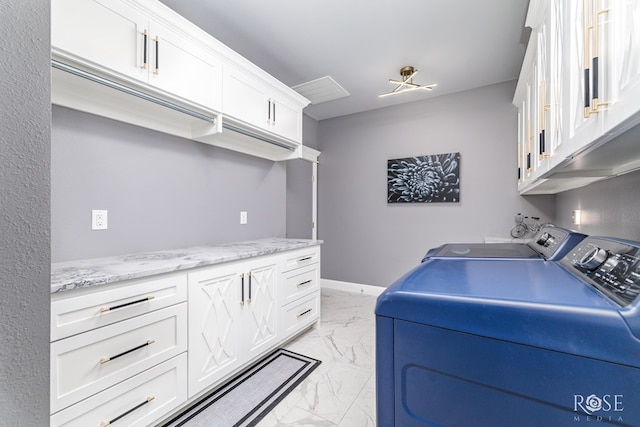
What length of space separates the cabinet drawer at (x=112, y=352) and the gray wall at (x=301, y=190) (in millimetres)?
2418

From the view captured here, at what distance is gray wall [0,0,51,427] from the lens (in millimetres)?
468

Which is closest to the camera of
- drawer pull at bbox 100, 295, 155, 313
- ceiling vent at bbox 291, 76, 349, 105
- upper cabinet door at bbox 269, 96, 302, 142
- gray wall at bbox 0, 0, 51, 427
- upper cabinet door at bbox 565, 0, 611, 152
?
gray wall at bbox 0, 0, 51, 427

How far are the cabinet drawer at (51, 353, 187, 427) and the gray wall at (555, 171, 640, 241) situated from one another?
235 cm

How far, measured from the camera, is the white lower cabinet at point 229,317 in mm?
1623

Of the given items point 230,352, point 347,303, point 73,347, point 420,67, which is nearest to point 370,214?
point 347,303

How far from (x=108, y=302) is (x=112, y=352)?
239 mm

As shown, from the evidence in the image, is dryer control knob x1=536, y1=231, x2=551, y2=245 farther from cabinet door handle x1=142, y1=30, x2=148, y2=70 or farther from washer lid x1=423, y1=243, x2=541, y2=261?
cabinet door handle x1=142, y1=30, x2=148, y2=70

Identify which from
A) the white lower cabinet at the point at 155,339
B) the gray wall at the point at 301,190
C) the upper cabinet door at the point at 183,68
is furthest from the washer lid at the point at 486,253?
the gray wall at the point at 301,190

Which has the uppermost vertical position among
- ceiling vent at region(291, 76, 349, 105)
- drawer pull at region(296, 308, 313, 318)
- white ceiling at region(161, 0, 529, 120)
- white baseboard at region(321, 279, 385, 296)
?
white ceiling at region(161, 0, 529, 120)

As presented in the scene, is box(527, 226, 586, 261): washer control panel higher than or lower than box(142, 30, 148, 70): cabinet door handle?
lower

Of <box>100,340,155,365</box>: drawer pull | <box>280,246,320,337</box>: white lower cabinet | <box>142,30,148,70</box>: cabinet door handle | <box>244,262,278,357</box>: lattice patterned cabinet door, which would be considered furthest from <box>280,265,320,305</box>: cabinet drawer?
<box>142,30,148,70</box>: cabinet door handle

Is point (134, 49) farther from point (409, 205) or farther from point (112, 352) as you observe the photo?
point (409, 205)

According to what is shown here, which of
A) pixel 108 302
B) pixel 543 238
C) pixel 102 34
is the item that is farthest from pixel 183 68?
pixel 543 238

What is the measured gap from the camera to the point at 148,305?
1.38 meters
